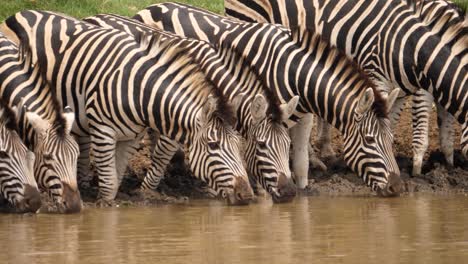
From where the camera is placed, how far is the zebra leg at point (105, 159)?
47.0 feet

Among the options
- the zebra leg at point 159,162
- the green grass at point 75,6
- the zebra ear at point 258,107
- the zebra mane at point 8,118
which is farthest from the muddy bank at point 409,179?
the green grass at point 75,6

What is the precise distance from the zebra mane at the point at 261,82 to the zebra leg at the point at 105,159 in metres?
1.58

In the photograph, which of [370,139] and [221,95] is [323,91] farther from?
[221,95]

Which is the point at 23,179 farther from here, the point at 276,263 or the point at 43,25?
the point at 276,263

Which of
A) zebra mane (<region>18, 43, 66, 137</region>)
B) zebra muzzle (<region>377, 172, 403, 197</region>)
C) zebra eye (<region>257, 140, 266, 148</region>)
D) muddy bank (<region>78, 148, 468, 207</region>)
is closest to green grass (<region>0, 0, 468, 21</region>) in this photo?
muddy bank (<region>78, 148, 468, 207</region>)

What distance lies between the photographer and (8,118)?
13.5m

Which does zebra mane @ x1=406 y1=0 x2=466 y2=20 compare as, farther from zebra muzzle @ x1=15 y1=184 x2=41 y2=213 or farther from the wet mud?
zebra muzzle @ x1=15 y1=184 x2=41 y2=213

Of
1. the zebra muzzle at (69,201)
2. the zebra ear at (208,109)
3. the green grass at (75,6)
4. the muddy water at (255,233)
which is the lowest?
the muddy water at (255,233)

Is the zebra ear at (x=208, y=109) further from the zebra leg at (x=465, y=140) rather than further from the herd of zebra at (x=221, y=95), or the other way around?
the zebra leg at (x=465, y=140)

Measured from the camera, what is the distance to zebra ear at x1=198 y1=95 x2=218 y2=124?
13.7 metres

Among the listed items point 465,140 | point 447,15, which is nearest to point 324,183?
point 465,140

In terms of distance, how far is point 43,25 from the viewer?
49.4 feet

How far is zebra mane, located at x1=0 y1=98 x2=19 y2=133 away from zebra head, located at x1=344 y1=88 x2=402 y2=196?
3.52m

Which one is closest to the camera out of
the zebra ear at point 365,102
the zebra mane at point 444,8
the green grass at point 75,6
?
the zebra ear at point 365,102
